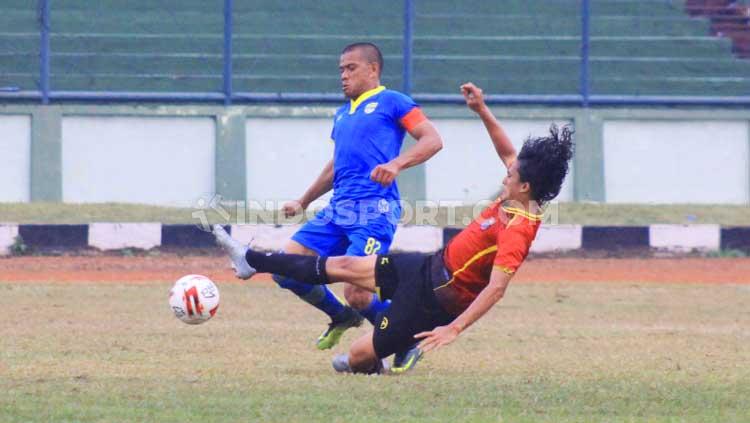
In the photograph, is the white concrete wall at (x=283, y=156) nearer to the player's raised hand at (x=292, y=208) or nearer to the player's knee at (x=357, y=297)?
the player's raised hand at (x=292, y=208)

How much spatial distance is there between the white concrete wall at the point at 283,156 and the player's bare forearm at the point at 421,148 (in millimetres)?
8384

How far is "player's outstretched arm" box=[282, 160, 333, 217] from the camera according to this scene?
27.2 feet

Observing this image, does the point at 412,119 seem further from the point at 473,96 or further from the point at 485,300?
the point at 485,300

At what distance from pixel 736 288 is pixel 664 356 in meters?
4.41

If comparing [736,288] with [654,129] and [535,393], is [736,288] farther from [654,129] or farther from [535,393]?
[535,393]

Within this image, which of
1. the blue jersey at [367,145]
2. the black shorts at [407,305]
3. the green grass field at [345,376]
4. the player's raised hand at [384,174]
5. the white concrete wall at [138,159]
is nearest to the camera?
the green grass field at [345,376]

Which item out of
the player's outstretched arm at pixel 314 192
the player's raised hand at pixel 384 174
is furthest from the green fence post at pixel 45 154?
the player's raised hand at pixel 384 174

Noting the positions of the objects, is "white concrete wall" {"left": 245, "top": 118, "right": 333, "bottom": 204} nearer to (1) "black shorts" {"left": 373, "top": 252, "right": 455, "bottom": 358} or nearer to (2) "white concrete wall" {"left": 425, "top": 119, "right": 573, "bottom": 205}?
(2) "white concrete wall" {"left": 425, "top": 119, "right": 573, "bottom": 205}

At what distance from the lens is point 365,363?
7133mm

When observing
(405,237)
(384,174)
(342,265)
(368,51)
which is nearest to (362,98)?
(368,51)

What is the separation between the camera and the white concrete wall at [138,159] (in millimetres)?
16000

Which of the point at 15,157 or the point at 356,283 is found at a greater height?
the point at 15,157

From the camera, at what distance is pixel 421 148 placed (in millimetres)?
7691

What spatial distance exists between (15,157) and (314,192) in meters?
8.27
